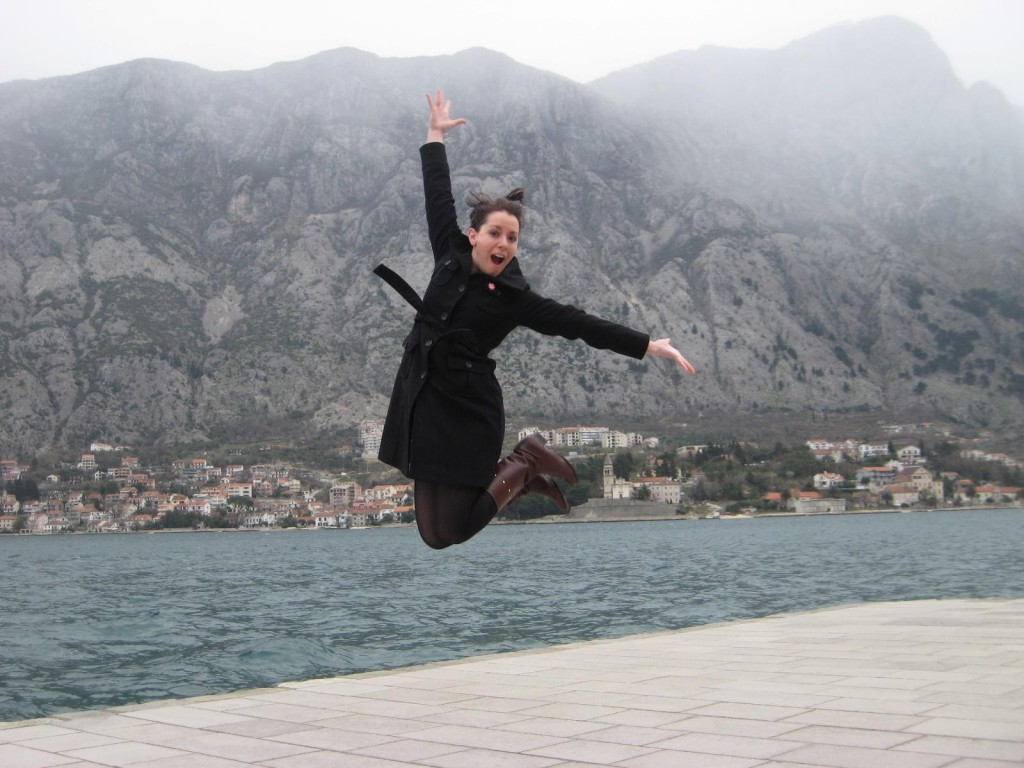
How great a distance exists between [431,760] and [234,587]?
1809 inches

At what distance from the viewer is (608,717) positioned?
5785 mm

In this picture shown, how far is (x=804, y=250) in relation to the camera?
148500 millimetres

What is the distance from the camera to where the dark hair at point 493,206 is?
18.1 feet

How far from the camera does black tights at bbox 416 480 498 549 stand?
5594 millimetres

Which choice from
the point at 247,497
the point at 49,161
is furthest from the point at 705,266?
the point at 49,161

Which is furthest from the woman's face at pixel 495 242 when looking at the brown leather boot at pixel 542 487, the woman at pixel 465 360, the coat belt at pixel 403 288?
the brown leather boot at pixel 542 487

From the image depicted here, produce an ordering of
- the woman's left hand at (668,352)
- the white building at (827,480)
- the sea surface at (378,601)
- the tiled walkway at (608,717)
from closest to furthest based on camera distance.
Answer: the tiled walkway at (608,717), the woman's left hand at (668,352), the sea surface at (378,601), the white building at (827,480)

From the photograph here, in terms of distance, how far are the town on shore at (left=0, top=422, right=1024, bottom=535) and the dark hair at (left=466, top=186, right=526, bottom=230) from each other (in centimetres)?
12121

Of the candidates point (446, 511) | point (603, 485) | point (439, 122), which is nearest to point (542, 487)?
point (446, 511)

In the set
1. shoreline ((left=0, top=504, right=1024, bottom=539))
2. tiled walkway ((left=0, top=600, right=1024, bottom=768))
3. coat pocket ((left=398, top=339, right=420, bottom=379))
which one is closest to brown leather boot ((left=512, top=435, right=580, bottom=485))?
coat pocket ((left=398, top=339, right=420, bottom=379))

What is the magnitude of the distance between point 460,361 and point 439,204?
1.01m

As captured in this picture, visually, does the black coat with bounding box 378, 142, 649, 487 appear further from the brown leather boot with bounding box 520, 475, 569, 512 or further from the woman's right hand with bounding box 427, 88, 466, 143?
the woman's right hand with bounding box 427, 88, 466, 143

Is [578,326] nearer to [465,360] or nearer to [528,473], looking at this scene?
[465,360]

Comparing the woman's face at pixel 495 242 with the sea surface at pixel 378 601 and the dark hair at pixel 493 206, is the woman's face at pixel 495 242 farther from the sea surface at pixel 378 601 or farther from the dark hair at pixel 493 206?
the sea surface at pixel 378 601
